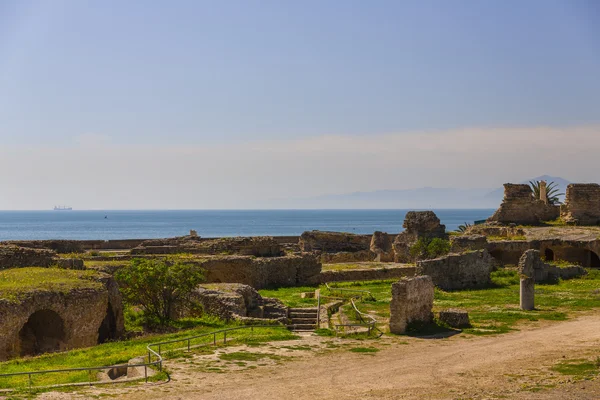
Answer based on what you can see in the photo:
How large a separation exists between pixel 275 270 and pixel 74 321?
1736 cm

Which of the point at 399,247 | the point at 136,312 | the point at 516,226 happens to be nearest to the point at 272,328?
the point at 136,312

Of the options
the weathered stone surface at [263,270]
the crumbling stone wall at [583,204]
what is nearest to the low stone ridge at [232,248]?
the weathered stone surface at [263,270]

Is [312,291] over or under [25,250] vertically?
under

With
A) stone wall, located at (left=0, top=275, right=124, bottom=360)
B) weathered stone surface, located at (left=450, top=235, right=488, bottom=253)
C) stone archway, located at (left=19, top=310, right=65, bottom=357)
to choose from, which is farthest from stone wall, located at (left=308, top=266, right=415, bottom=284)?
stone archway, located at (left=19, top=310, right=65, bottom=357)

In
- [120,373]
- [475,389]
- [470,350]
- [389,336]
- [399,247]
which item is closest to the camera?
[475,389]

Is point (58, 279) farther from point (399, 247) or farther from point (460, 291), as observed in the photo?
point (399, 247)

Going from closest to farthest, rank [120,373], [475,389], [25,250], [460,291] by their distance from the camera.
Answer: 1. [475,389]
2. [120,373]
3. [25,250]
4. [460,291]

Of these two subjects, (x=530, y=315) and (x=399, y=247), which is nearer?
(x=530, y=315)

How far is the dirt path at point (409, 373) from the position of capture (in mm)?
16281

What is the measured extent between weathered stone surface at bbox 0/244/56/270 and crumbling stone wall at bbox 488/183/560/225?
32117mm

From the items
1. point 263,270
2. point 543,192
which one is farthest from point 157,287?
point 543,192

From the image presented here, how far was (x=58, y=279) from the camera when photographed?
24.2 meters

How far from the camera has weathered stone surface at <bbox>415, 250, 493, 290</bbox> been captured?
35438 mm

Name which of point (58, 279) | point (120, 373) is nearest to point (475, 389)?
point (120, 373)
